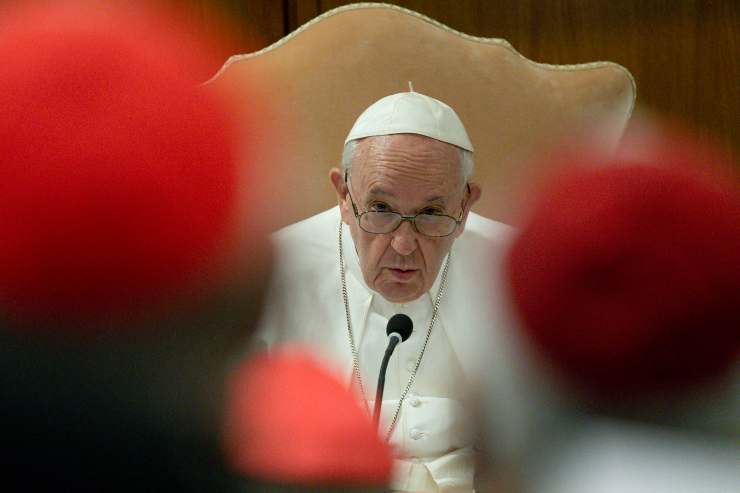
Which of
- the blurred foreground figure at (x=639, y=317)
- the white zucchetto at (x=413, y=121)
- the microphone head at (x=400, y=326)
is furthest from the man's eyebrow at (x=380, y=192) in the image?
the blurred foreground figure at (x=639, y=317)

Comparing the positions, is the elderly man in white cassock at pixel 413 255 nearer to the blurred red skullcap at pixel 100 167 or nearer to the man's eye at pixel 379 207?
the man's eye at pixel 379 207

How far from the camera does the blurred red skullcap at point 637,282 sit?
0.75ft

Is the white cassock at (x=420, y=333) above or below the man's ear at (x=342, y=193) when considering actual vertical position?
below

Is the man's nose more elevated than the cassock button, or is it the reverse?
the man's nose

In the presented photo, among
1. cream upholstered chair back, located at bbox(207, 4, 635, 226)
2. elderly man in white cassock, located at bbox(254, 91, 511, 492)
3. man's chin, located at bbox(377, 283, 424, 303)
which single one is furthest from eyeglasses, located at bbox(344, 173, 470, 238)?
cream upholstered chair back, located at bbox(207, 4, 635, 226)

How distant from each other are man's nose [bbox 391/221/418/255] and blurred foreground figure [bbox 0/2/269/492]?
128 centimetres

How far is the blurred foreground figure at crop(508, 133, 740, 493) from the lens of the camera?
231 millimetres

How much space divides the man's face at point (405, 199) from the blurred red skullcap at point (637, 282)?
124 centimetres

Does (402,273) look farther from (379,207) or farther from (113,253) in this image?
(113,253)

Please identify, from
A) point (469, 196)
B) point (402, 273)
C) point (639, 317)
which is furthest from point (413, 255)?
point (639, 317)

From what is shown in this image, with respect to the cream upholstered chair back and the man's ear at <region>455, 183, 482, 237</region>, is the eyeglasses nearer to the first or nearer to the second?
the man's ear at <region>455, 183, 482, 237</region>

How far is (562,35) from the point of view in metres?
2.49

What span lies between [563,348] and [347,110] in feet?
5.91

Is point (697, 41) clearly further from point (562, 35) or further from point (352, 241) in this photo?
point (352, 241)
